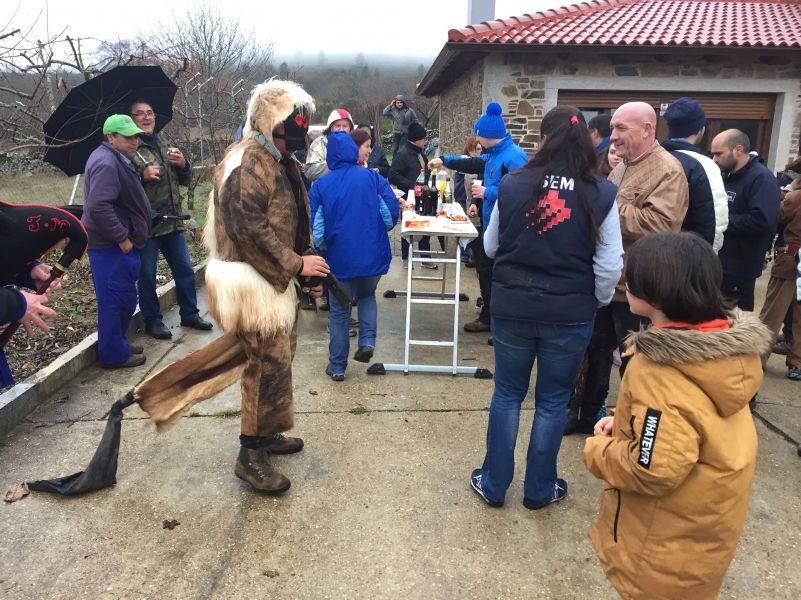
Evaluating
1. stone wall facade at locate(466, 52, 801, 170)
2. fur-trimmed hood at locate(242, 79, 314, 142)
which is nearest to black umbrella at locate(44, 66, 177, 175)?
fur-trimmed hood at locate(242, 79, 314, 142)

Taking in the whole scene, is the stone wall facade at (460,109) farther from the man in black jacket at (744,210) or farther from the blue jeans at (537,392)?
the blue jeans at (537,392)

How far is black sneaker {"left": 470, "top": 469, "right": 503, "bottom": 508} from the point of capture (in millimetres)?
2965

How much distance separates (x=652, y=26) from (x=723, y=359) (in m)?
9.91

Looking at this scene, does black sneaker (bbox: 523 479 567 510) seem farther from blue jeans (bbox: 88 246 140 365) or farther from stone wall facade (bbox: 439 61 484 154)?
stone wall facade (bbox: 439 61 484 154)

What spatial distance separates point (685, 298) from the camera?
1.62 m

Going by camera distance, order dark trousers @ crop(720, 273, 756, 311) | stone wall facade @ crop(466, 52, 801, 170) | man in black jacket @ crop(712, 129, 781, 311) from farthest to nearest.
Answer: stone wall facade @ crop(466, 52, 801, 170) → dark trousers @ crop(720, 273, 756, 311) → man in black jacket @ crop(712, 129, 781, 311)

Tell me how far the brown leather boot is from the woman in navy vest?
1.16 m

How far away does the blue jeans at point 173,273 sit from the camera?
5.25m

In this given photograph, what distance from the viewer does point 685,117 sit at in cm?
340

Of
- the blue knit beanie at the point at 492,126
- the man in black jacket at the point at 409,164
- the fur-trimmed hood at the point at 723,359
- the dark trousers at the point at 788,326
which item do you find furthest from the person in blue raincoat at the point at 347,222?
the dark trousers at the point at 788,326

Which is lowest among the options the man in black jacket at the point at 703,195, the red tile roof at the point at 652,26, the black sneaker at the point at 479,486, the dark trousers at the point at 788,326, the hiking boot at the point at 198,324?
the hiking boot at the point at 198,324

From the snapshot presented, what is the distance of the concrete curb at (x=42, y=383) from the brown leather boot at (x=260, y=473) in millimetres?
1612

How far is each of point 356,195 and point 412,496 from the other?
2.25 meters

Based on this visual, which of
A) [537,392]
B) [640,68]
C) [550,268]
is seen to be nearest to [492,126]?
[550,268]
